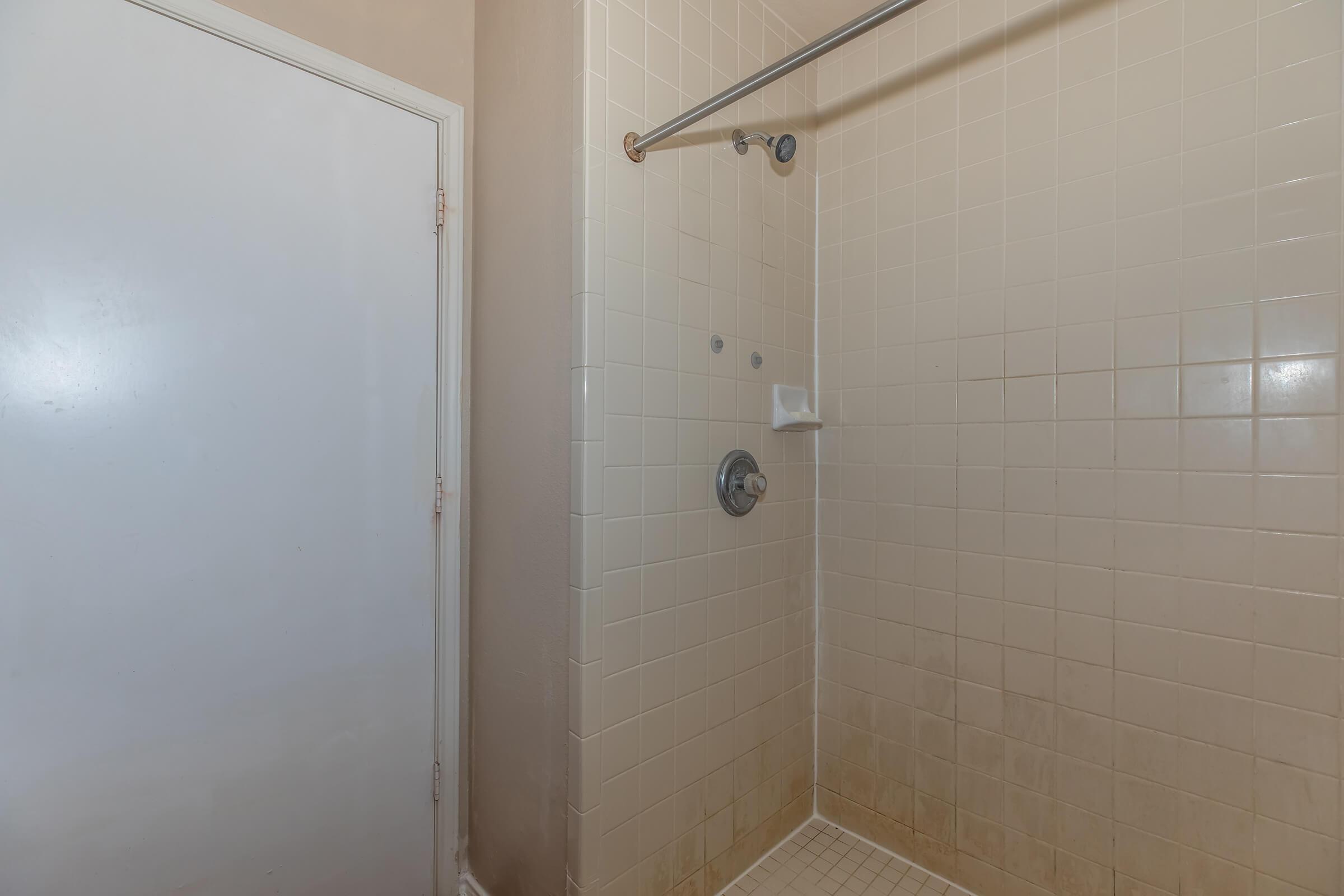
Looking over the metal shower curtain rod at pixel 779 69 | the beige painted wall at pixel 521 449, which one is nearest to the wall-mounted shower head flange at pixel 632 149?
the metal shower curtain rod at pixel 779 69

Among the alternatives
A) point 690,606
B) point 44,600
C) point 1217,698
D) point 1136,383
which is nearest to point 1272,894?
point 1217,698

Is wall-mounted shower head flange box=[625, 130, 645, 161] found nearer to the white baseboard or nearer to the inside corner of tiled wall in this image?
the inside corner of tiled wall

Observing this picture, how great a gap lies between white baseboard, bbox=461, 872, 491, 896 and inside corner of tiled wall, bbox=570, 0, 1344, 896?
0.50 meters

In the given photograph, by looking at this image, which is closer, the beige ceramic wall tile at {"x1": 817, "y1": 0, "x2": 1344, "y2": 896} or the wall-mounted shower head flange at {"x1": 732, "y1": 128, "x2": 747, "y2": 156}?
the beige ceramic wall tile at {"x1": 817, "y1": 0, "x2": 1344, "y2": 896}

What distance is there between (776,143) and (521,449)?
38.2 inches

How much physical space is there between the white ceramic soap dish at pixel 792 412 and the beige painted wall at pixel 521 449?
61cm

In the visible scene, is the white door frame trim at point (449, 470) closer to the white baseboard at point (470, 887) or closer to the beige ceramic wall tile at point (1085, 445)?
the white baseboard at point (470, 887)

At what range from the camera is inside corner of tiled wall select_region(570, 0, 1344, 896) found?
102 cm

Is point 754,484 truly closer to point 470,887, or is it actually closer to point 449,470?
point 449,470

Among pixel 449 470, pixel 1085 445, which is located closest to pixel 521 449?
pixel 449 470

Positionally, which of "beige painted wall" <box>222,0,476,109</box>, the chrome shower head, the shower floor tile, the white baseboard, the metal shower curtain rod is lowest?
the white baseboard

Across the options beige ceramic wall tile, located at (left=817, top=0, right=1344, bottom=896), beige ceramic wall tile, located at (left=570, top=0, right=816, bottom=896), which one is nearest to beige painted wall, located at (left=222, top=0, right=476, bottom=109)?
beige ceramic wall tile, located at (left=570, top=0, right=816, bottom=896)

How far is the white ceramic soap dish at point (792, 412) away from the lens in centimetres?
146

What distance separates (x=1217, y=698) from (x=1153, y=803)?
257mm
